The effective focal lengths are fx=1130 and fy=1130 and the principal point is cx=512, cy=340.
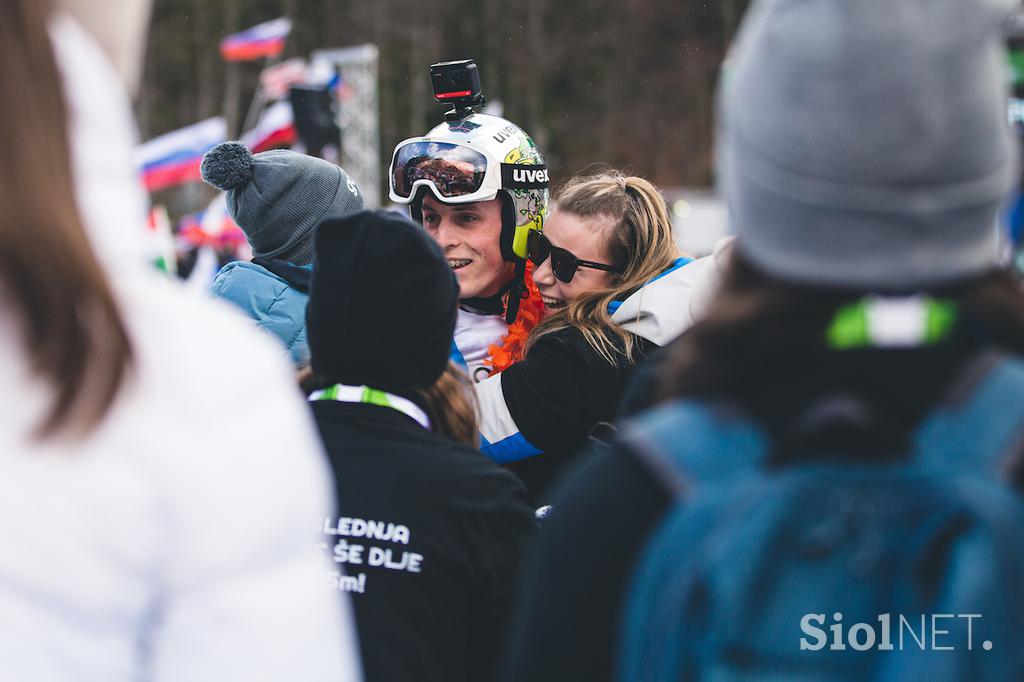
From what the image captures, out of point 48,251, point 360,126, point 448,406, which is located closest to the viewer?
point 48,251

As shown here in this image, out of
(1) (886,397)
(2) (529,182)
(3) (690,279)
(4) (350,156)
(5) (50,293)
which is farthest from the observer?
(4) (350,156)

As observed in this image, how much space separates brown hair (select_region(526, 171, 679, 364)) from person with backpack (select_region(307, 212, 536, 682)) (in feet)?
3.33

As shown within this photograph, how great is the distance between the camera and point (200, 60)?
112ft

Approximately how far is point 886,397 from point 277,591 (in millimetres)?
631

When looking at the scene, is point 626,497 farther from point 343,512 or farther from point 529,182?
point 529,182

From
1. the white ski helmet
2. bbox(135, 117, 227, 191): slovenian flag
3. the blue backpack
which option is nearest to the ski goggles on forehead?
the white ski helmet

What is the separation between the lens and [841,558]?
1109 millimetres

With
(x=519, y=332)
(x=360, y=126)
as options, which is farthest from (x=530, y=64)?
(x=519, y=332)

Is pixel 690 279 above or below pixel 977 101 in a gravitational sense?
below

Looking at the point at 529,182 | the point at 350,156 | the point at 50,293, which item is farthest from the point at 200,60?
the point at 50,293

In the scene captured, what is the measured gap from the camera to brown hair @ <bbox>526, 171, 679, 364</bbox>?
3.12 metres

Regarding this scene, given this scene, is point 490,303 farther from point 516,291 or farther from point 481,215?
point 481,215

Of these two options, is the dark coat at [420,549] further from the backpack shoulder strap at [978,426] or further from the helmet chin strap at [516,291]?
the helmet chin strap at [516,291]

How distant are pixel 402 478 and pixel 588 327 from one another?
45.9 inches
